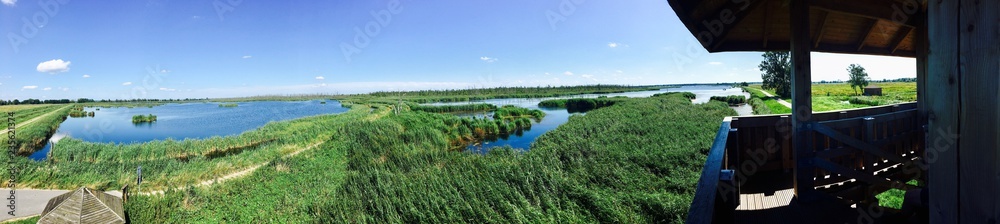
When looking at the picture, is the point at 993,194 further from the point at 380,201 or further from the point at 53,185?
the point at 53,185

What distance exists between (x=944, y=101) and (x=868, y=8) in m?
3.50

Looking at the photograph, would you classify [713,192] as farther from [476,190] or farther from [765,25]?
[476,190]

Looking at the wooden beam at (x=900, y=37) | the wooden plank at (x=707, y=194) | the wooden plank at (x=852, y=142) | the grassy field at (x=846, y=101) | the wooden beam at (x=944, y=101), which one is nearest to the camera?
the wooden beam at (x=944, y=101)

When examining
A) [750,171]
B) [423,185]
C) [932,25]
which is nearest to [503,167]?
[423,185]

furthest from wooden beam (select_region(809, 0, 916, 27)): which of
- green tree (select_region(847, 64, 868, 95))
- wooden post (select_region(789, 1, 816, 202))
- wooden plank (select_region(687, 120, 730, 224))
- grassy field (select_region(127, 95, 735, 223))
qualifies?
green tree (select_region(847, 64, 868, 95))

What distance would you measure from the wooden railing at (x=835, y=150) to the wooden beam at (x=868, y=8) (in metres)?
1.00

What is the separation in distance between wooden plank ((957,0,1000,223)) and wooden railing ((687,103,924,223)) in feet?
3.43

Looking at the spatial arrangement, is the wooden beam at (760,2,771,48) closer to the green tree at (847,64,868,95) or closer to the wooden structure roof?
the wooden structure roof

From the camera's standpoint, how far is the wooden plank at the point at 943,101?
43.2 inches

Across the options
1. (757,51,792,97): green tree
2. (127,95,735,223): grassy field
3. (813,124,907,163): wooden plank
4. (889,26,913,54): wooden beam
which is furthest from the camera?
(757,51,792,97): green tree

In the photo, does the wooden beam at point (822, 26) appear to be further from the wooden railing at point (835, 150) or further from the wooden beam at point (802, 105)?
the wooden beam at point (802, 105)

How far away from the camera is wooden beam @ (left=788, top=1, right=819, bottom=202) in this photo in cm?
324

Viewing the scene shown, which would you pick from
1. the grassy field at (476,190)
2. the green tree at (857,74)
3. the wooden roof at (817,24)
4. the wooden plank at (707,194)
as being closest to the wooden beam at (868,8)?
the wooden roof at (817,24)

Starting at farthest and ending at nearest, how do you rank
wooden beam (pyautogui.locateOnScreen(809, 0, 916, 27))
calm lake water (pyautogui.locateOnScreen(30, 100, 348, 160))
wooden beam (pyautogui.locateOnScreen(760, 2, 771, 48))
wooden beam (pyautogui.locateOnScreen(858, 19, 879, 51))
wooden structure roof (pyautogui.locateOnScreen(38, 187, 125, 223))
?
calm lake water (pyautogui.locateOnScreen(30, 100, 348, 160))
wooden structure roof (pyautogui.locateOnScreen(38, 187, 125, 223))
wooden beam (pyautogui.locateOnScreen(858, 19, 879, 51))
wooden beam (pyautogui.locateOnScreen(760, 2, 771, 48))
wooden beam (pyautogui.locateOnScreen(809, 0, 916, 27))
